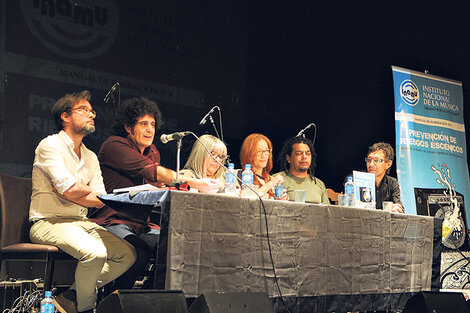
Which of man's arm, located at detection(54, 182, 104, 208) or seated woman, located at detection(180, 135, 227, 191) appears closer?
man's arm, located at detection(54, 182, 104, 208)

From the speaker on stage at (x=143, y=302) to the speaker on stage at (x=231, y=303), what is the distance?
0.34 feet

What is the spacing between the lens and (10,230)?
10.7ft

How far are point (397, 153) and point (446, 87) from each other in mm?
987

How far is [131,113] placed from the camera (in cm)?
358

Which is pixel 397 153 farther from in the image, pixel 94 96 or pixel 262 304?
pixel 262 304

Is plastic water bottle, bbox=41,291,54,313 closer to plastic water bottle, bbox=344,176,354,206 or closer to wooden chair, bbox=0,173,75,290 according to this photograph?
wooden chair, bbox=0,173,75,290

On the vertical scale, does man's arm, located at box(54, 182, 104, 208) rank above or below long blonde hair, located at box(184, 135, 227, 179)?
below

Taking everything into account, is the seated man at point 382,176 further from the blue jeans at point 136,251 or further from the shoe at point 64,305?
the shoe at point 64,305

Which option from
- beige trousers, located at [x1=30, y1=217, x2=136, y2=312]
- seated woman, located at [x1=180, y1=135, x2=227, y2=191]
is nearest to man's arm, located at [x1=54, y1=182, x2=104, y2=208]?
beige trousers, located at [x1=30, y1=217, x2=136, y2=312]

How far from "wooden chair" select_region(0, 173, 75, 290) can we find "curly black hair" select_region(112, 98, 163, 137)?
2.02 ft

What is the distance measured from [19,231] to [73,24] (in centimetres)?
165

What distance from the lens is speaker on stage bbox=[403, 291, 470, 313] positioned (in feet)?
10.3

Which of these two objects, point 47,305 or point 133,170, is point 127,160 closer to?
point 133,170

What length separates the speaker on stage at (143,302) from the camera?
7.03ft
